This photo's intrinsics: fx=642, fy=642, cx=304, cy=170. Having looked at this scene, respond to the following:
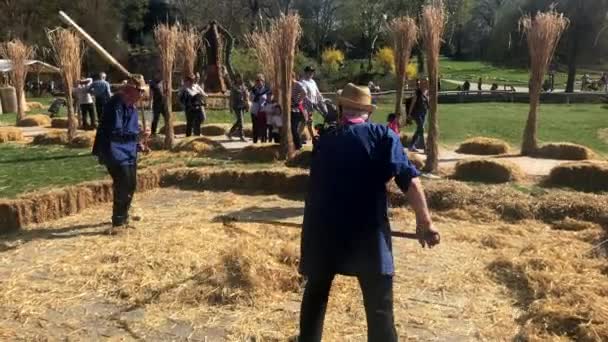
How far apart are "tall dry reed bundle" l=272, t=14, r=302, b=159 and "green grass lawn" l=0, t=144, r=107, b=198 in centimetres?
339

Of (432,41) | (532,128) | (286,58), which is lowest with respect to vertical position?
(532,128)

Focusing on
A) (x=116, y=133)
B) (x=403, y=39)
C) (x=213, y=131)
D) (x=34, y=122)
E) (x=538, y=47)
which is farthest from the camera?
(x=34, y=122)

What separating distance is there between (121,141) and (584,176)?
22.1 ft

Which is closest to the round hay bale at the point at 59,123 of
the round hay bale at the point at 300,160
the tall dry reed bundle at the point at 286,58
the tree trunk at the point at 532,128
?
the tall dry reed bundle at the point at 286,58

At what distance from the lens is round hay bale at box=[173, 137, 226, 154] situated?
13312mm

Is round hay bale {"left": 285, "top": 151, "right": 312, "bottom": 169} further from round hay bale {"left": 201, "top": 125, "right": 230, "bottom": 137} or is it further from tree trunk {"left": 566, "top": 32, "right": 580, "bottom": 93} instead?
tree trunk {"left": 566, "top": 32, "right": 580, "bottom": 93}

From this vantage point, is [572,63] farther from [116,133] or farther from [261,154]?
[116,133]

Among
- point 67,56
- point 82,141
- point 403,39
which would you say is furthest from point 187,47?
point 403,39

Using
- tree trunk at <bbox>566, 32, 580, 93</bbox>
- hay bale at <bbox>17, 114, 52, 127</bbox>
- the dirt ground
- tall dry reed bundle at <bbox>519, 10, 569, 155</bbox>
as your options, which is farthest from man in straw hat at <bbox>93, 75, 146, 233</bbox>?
tree trunk at <bbox>566, 32, 580, 93</bbox>

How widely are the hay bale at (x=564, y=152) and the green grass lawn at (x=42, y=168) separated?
327 inches

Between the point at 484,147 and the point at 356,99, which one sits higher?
the point at 356,99

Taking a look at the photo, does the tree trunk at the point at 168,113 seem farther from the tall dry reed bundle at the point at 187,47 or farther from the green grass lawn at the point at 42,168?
the tall dry reed bundle at the point at 187,47

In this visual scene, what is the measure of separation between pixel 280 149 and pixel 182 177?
2.14 meters

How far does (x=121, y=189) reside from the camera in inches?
302
